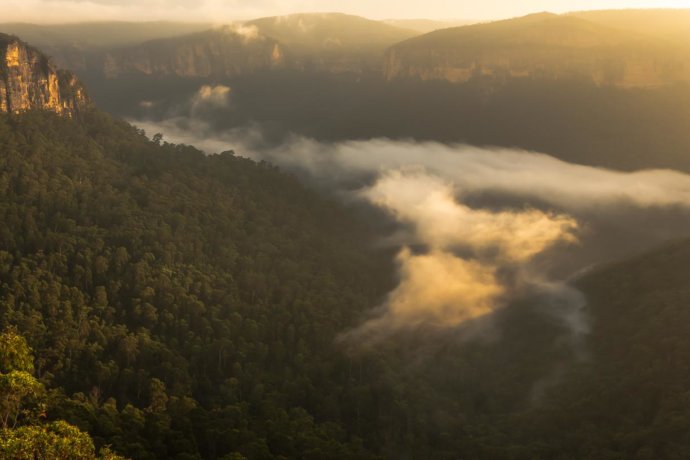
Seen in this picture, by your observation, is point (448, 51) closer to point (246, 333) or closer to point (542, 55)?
point (542, 55)

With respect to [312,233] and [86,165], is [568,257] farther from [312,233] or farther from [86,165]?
[86,165]

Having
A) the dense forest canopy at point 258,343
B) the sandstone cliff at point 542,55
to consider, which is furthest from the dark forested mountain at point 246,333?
the sandstone cliff at point 542,55

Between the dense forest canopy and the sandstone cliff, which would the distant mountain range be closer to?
the sandstone cliff

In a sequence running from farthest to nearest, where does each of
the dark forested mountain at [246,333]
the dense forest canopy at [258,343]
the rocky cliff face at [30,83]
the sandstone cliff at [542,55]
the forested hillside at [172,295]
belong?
the sandstone cliff at [542,55] < the rocky cliff face at [30,83] < the forested hillside at [172,295] < the dense forest canopy at [258,343] < the dark forested mountain at [246,333]

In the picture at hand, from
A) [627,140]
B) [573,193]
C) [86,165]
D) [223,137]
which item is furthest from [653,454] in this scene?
[223,137]

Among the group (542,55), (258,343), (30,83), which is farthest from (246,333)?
(542,55)

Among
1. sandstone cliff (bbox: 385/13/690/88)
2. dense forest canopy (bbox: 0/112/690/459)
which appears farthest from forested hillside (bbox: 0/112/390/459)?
sandstone cliff (bbox: 385/13/690/88)

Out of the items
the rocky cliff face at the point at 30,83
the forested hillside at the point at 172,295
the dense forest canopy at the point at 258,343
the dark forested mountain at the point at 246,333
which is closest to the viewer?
the dark forested mountain at the point at 246,333

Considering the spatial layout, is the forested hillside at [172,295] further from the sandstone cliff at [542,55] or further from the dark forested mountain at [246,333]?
the sandstone cliff at [542,55]
